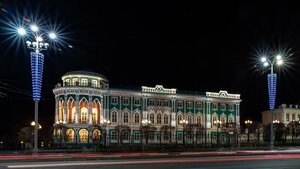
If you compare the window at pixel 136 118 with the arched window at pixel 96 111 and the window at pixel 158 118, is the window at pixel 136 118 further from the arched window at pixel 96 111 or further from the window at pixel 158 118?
the arched window at pixel 96 111

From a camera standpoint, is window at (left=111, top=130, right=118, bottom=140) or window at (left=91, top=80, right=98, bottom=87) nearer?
window at (left=111, top=130, right=118, bottom=140)

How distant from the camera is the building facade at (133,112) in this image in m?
67.5

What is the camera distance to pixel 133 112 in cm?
7575

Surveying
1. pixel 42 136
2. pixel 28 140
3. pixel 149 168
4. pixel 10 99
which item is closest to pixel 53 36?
pixel 149 168

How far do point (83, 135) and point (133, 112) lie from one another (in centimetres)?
1233

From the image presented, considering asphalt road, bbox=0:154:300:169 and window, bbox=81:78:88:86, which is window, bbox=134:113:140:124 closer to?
window, bbox=81:78:88:86

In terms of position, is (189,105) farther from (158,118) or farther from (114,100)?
(114,100)

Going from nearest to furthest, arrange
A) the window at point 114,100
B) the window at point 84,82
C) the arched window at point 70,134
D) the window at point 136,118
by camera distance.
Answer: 1. the arched window at point 70,134
2. the window at point 84,82
3. the window at point 114,100
4. the window at point 136,118

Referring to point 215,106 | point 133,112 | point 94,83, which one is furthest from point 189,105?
point 94,83

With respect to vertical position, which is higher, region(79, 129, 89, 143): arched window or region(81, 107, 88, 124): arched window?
region(81, 107, 88, 124): arched window

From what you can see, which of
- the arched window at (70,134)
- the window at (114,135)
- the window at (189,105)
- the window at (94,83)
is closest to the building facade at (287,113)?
the window at (189,105)

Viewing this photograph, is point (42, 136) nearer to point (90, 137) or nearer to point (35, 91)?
point (90, 137)

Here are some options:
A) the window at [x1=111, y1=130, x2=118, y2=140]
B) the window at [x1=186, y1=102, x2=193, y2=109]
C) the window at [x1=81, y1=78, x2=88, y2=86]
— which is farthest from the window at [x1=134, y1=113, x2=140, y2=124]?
the window at [x1=81, y1=78, x2=88, y2=86]

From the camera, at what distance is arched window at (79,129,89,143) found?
65525 millimetres
